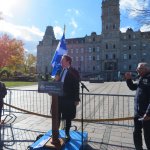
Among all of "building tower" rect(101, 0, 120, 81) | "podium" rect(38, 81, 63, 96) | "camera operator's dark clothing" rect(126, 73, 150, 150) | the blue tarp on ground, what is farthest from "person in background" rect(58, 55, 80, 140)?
"building tower" rect(101, 0, 120, 81)

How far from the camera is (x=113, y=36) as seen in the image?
3629 inches

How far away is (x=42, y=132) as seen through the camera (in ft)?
25.2

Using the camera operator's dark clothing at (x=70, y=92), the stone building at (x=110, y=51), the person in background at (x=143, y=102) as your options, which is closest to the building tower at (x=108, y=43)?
the stone building at (x=110, y=51)

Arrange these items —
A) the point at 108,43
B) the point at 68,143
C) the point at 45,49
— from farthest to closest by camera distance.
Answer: the point at 45,49
the point at 108,43
the point at 68,143

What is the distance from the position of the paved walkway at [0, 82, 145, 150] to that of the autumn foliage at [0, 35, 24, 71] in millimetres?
46765

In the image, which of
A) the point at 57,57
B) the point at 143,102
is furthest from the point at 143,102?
the point at 57,57

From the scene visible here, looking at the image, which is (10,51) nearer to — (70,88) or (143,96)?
(70,88)

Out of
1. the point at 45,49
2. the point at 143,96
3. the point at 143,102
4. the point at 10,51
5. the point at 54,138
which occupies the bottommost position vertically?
the point at 54,138

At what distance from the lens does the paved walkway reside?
645 centimetres

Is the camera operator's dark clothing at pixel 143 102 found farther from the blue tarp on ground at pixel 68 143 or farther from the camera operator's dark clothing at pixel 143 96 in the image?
the blue tarp on ground at pixel 68 143

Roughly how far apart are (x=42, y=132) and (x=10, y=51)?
5245 cm

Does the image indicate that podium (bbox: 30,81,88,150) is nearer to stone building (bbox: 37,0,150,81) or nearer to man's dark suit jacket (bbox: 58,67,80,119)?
man's dark suit jacket (bbox: 58,67,80,119)

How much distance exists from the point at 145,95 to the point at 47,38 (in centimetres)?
10318

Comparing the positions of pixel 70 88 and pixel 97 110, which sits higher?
pixel 70 88
